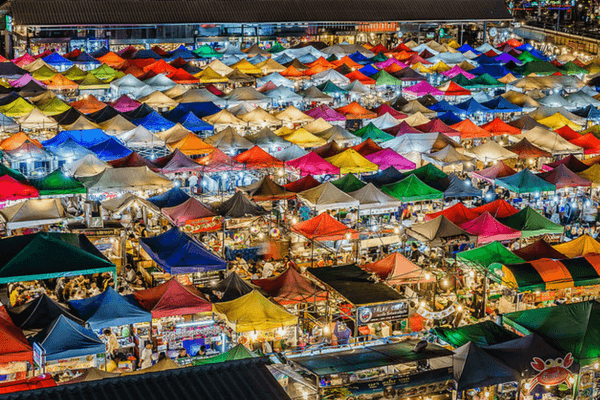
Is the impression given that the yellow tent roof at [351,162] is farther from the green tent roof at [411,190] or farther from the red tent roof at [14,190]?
the red tent roof at [14,190]

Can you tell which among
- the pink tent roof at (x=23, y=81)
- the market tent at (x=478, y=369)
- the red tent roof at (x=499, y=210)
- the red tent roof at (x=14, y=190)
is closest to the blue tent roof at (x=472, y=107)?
the red tent roof at (x=499, y=210)

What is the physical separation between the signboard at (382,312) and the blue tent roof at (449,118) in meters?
16.0

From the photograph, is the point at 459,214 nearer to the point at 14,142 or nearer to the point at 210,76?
the point at 14,142

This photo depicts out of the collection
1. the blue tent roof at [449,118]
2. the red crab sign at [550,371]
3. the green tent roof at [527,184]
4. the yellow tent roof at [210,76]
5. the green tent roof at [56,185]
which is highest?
the red crab sign at [550,371]

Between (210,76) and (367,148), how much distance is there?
14194 mm

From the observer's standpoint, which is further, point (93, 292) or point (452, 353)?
point (93, 292)

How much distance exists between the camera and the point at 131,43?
45.9 metres

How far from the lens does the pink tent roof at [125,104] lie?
1207 inches

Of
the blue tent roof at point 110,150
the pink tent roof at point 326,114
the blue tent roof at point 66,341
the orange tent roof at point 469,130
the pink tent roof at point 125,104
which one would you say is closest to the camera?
the blue tent roof at point 66,341

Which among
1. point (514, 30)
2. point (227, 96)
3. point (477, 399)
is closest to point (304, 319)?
point (477, 399)

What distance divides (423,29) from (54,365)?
44002 millimetres

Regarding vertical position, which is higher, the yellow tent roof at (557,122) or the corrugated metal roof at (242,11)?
the corrugated metal roof at (242,11)

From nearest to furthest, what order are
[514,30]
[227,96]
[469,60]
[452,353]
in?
[452,353] → [227,96] → [469,60] → [514,30]

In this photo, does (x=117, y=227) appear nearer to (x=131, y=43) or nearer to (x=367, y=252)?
(x=367, y=252)
